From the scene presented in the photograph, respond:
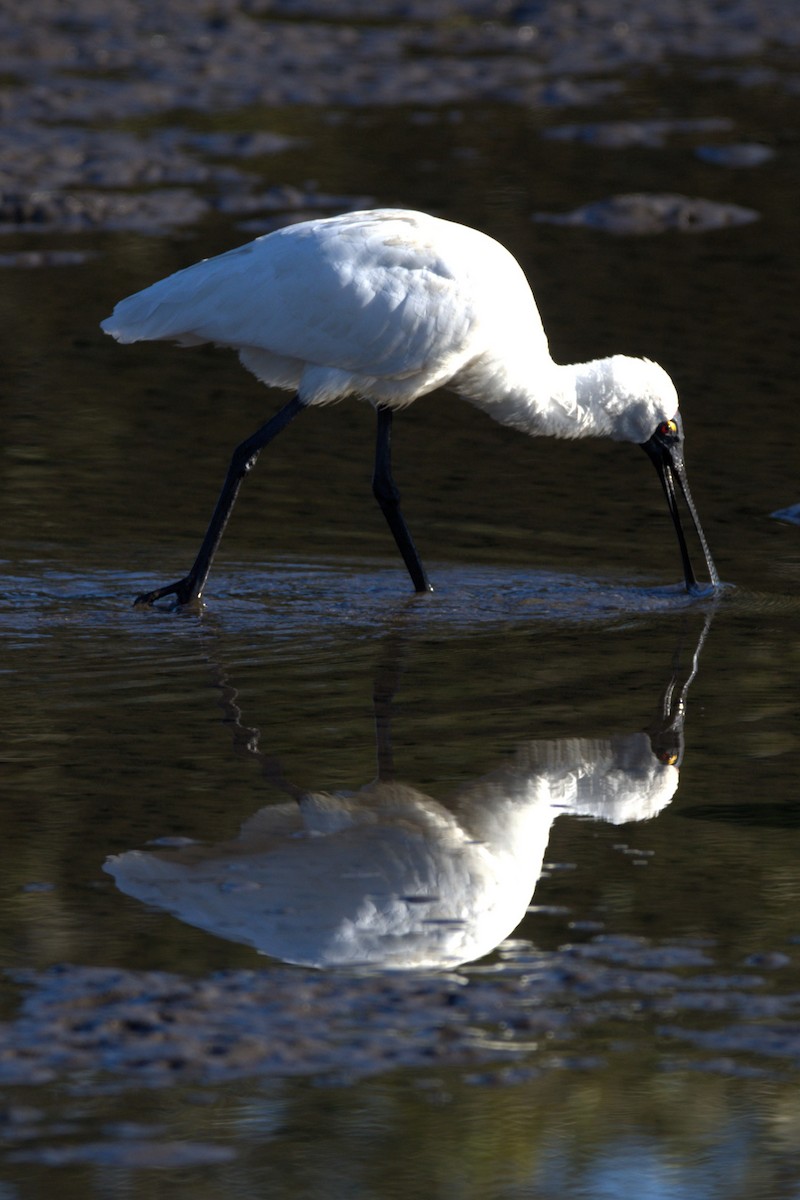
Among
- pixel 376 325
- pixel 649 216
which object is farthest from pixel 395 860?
pixel 649 216

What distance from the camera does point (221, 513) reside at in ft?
25.2

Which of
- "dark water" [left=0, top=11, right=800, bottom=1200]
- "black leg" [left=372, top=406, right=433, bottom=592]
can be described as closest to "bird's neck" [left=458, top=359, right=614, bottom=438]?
"black leg" [left=372, top=406, right=433, bottom=592]

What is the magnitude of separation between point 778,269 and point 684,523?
4622 mm

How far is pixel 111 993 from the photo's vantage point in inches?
165

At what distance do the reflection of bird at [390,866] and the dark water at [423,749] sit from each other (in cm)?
2

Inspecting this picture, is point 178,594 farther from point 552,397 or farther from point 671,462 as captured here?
point 671,462

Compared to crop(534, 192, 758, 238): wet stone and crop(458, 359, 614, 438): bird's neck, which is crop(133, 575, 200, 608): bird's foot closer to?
crop(458, 359, 614, 438): bird's neck

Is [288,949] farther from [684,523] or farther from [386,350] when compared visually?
[684,523]

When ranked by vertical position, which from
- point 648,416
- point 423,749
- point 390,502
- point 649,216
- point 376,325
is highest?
point 376,325

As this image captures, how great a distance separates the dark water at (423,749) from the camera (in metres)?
3.82

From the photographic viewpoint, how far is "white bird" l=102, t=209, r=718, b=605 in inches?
291

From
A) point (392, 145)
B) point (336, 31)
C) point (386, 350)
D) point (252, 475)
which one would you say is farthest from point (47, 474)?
point (336, 31)

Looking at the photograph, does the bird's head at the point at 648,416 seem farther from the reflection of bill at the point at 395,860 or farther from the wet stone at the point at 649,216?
the wet stone at the point at 649,216

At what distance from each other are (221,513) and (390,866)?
3022 millimetres
